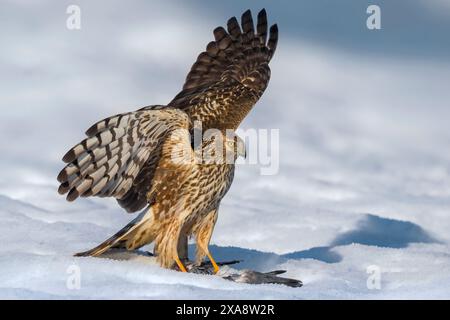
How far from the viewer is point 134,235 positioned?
355 inches

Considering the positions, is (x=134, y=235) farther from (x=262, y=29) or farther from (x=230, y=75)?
(x=262, y=29)

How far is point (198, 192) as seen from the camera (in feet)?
29.0

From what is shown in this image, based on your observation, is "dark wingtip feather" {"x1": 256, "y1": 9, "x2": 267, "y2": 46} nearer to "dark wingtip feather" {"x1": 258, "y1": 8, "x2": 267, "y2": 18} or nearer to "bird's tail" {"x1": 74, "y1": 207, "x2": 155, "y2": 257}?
"dark wingtip feather" {"x1": 258, "y1": 8, "x2": 267, "y2": 18}

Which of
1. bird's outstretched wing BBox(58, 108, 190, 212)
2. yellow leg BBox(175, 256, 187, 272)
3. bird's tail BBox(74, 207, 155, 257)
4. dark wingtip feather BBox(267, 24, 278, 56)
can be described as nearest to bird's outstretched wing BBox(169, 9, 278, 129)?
dark wingtip feather BBox(267, 24, 278, 56)

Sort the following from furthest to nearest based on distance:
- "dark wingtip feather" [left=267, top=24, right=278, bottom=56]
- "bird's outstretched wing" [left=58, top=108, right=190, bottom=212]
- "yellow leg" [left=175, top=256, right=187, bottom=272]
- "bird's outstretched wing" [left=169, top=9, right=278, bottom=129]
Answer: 1. "dark wingtip feather" [left=267, top=24, right=278, bottom=56]
2. "bird's outstretched wing" [left=169, top=9, right=278, bottom=129]
3. "yellow leg" [left=175, top=256, right=187, bottom=272]
4. "bird's outstretched wing" [left=58, top=108, right=190, bottom=212]

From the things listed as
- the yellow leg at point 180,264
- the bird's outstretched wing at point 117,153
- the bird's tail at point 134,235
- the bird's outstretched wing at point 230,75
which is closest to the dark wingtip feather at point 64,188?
the bird's outstretched wing at point 117,153

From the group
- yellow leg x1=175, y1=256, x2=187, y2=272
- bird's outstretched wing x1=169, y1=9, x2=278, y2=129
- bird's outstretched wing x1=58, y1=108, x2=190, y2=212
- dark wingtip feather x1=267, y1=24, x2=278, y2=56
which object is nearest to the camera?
bird's outstretched wing x1=58, y1=108, x2=190, y2=212

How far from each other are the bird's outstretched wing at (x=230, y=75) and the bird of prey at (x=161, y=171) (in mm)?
28

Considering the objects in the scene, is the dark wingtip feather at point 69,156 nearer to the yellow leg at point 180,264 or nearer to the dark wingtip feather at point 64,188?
the dark wingtip feather at point 64,188

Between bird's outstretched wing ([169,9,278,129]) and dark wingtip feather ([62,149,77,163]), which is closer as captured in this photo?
dark wingtip feather ([62,149,77,163])

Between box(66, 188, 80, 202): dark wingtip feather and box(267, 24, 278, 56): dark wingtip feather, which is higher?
box(267, 24, 278, 56): dark wingtip feather

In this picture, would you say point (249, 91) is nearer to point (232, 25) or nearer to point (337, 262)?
point (232, 25)

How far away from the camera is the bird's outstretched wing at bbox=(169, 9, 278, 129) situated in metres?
9.57

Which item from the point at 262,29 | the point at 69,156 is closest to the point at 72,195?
the point at 69,156
